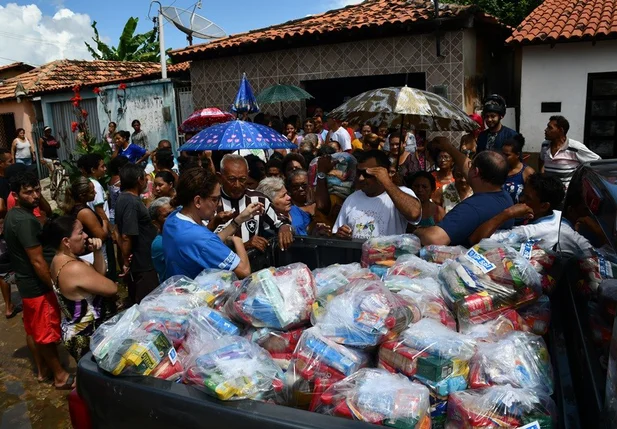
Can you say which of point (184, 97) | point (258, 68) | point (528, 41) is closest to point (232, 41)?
point (258, 68)

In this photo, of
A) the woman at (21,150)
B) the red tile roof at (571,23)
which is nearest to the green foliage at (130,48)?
the woman at (21,150)

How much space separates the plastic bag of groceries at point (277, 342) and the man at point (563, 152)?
16.9 ft

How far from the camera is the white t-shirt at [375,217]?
3.69 m

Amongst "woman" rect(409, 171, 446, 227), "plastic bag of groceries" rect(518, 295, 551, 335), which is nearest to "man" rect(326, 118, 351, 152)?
"woman" rect(409, 171, 446, 227)

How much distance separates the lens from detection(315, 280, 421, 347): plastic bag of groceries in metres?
1.88

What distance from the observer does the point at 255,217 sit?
395cm

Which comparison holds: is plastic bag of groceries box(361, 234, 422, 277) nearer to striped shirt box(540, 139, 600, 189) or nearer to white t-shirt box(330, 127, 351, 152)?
striped shirt box(540, 139, 600, 189)

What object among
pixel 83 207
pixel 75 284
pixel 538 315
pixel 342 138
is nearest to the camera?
pixel 538 315

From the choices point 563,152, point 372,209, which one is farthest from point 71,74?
point 372,209

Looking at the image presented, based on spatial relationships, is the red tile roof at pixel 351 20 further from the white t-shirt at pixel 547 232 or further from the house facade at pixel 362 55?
the white t-shirt at pixel 547 232

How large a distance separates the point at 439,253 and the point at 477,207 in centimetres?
60

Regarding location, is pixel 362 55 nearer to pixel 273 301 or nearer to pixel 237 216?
pixel 237 216

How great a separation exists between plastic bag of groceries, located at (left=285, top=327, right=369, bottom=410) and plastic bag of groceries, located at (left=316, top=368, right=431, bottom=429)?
0.05 metres

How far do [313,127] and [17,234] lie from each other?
6682mm
